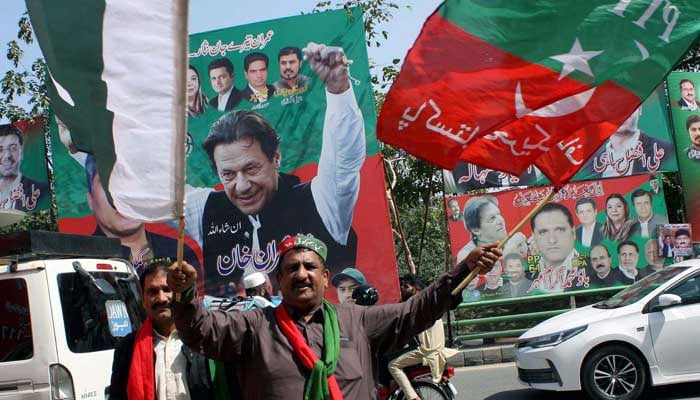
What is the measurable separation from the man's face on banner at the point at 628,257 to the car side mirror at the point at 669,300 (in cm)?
564

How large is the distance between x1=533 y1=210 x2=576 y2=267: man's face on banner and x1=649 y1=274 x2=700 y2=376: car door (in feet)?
18.1

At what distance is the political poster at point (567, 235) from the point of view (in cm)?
1393

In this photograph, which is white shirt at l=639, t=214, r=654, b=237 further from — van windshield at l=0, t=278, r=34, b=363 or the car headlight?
van windshield at l=0, t=278, r=34, b=363

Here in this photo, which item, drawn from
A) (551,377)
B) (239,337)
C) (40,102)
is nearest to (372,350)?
(239,337)

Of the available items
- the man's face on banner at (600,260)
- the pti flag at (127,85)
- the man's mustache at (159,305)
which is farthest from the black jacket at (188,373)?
the man's face on banner at (600,260)

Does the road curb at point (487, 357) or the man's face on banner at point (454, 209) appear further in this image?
the man's face on banner at point (454, 209)

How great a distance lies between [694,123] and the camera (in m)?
14.8

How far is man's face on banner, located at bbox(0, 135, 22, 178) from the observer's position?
15641mm

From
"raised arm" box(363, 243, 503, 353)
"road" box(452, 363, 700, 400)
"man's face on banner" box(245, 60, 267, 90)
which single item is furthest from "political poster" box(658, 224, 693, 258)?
"raised arm" box(363, 243, 503, 353)

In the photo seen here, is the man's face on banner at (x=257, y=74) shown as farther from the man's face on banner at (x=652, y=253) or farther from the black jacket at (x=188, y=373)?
the black jacket at (x=188, y=373)

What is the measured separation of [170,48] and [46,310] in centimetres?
341

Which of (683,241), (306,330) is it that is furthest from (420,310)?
(683,241)

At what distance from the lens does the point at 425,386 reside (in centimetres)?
777

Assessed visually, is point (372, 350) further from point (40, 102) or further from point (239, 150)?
point (40, 102)
